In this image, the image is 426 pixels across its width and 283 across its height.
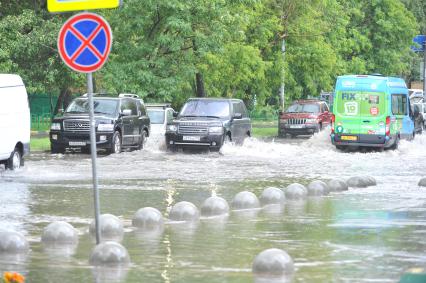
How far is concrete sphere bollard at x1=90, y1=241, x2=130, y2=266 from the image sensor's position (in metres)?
10.5

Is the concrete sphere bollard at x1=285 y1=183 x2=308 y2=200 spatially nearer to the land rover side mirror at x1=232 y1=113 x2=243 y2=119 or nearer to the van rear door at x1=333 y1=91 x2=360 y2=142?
the land rover side mirror at x1=232 y1=113 x2=243 y2=119

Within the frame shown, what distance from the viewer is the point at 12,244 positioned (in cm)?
1135

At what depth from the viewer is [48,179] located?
22.4m

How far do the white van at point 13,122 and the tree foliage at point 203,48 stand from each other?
13071 mm

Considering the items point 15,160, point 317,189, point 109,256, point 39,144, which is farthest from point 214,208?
point 39,144

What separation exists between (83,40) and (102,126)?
802 inches

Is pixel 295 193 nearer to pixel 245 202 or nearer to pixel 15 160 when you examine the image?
pixel 245 202

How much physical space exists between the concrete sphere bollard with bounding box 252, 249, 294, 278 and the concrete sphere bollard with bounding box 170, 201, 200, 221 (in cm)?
477

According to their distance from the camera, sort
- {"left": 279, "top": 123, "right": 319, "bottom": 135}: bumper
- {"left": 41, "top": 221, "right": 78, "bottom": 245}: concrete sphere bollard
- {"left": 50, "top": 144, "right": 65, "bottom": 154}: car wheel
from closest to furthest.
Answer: {"left": 41, "top": 221, "right": 78, "bottom": 245}: concrete sphere bollard
{"left": 50, "top": 144, "right": 65, "bottom": 154}: car wheel
{"left": 279, "top": 123, "right": 319, "bottom": 135}: bumper

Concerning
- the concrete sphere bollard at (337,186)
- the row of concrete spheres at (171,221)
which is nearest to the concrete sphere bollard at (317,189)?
the row of concrete spheres at (171,221)

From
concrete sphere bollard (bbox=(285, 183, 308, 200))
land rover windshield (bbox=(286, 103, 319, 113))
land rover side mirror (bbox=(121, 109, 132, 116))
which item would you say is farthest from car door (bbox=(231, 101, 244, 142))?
concrete sphere bollard (bbox=(285, 183, 308, 200))

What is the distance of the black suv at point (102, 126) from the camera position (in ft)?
104

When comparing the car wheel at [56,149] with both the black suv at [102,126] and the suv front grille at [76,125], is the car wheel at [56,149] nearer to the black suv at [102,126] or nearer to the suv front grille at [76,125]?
the black suv at [102,126]

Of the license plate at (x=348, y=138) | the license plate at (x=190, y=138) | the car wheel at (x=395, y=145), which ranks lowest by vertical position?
the car wheel at (x=395, y=145)
